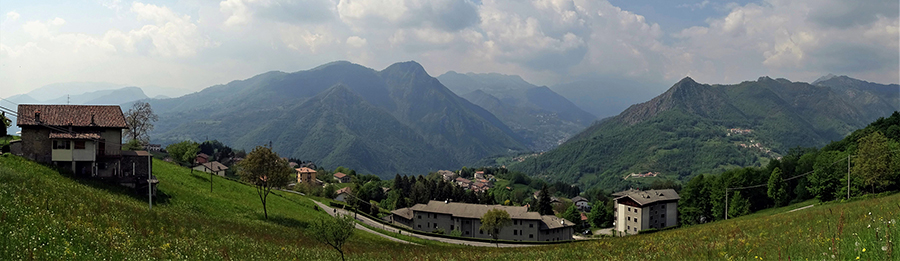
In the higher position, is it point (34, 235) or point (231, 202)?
point (34, 235)

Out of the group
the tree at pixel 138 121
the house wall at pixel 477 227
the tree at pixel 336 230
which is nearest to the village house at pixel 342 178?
the tree at pixel 138 121

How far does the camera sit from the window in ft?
110

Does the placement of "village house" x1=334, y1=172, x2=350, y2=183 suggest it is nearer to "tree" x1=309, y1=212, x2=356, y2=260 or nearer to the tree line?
the tree line

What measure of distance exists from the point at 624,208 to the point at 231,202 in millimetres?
75137

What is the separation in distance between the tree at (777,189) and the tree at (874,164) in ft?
63.8

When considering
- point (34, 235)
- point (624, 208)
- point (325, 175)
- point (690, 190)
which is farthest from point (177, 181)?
point (325, 175)

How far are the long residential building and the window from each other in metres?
56.7

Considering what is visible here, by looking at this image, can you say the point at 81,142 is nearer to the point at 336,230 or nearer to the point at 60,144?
the point at 60,144

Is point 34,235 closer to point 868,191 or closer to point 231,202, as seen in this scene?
point 231,202

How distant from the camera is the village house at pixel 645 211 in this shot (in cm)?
8538

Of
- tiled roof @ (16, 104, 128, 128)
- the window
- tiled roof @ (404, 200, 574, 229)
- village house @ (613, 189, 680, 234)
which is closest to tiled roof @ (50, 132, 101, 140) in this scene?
the window

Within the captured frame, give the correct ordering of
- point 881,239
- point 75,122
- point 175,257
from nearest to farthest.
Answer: point 881,239 < point 175,257 < point 75,122

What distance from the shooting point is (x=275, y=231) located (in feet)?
107

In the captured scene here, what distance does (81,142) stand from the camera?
3444 centimetres
